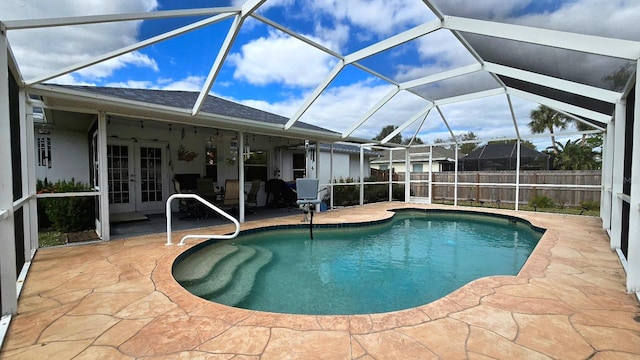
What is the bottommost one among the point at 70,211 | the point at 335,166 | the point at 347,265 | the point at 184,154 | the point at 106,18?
the point at 347,265

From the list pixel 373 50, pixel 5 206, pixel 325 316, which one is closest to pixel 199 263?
pixel 5 206

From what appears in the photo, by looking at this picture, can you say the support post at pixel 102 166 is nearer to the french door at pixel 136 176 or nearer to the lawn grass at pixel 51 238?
the lawn grass at pixel 51 238

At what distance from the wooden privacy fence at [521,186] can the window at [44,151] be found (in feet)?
41.4

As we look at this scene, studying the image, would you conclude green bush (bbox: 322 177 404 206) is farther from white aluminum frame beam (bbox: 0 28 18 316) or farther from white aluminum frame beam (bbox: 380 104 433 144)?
white aluminum frame beam (bbox: 0 28 18 316)

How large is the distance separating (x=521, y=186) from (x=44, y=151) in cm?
1513

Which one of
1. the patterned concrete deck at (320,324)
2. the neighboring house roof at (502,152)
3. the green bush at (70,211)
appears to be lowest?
the patterned concrete deck at (320,324)

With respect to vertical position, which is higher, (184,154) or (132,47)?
(132,47)

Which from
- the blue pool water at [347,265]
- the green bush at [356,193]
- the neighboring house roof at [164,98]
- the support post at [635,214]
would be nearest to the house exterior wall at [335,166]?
the green bush at [356,193]

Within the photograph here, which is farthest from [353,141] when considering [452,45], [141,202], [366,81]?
[141,202]

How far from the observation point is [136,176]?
8586 millimetres

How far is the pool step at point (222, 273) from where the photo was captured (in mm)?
3943

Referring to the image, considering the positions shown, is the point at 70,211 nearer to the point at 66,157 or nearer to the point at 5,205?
the point at 66,157

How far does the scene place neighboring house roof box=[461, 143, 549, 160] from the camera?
18.8 metres

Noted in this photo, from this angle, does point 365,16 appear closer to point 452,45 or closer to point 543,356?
point 452,45
